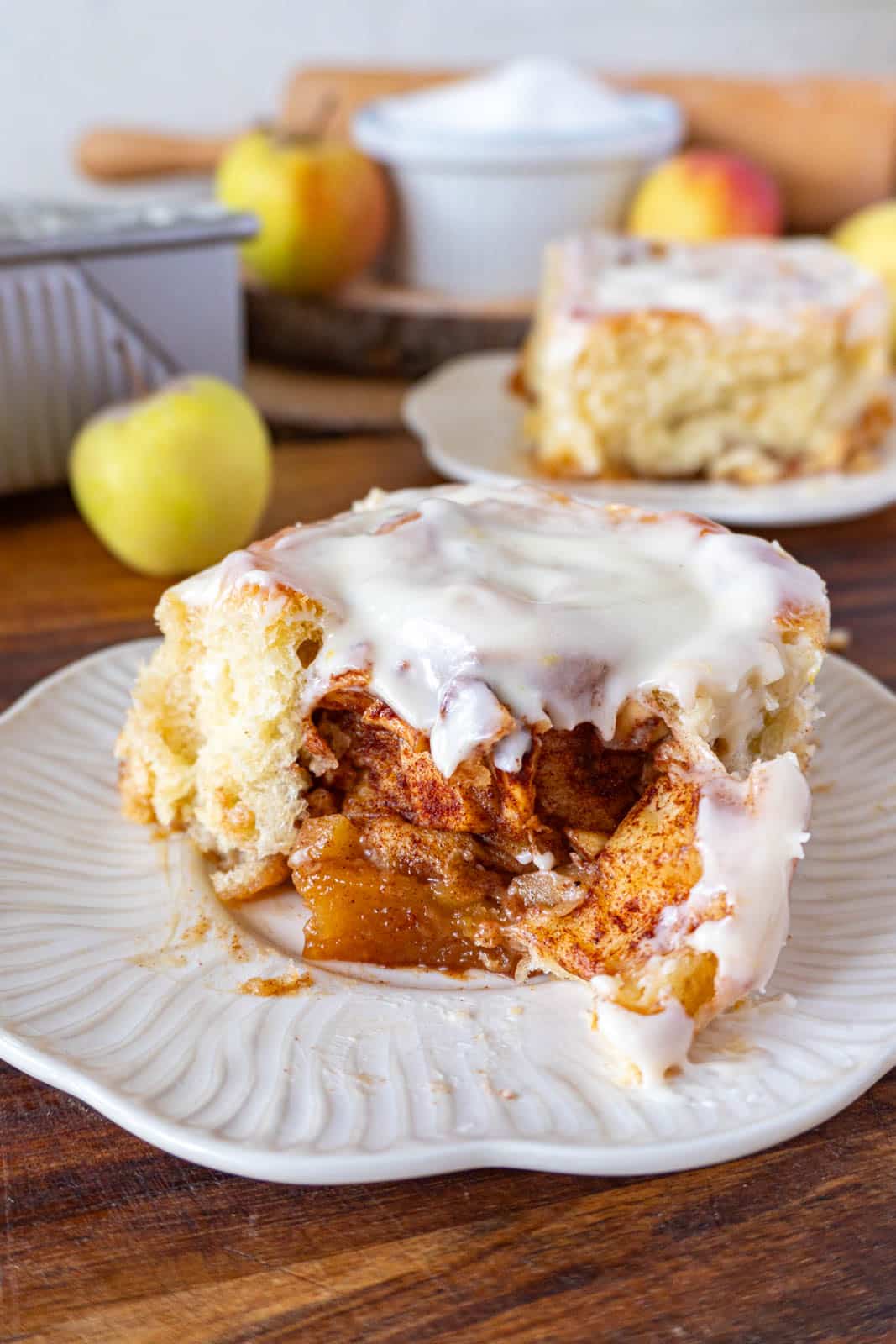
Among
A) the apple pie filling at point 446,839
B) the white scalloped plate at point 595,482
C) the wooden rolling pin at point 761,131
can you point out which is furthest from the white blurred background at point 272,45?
the apple pie filling at point 446,839

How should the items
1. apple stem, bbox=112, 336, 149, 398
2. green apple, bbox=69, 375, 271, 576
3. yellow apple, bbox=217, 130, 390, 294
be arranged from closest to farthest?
green apple, bbox=69, 375, 271, 576, apple stem, bbox=112, 336, 149, 398, yellow apple, bbox=217, 130, 390, 294

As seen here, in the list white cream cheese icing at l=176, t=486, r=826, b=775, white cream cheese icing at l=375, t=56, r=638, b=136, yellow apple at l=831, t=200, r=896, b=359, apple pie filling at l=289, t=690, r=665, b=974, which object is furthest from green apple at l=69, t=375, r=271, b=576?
yellow apple at l=831, t=200, r=896, b=359

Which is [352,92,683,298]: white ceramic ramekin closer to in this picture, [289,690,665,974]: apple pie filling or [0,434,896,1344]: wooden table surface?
[289,690,665,974]: apple pie filling

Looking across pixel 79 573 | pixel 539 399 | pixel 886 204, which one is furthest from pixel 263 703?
pixel 886 204

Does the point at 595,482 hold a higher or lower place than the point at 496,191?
lower

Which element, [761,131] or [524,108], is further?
[761,131]

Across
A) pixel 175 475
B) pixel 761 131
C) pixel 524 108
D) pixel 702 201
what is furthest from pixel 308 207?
pixel 761 131

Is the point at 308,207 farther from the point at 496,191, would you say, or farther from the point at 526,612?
the point at 526,612

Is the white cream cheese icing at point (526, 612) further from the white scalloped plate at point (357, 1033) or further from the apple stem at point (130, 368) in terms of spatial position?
the apple stem at point (130, 368)
